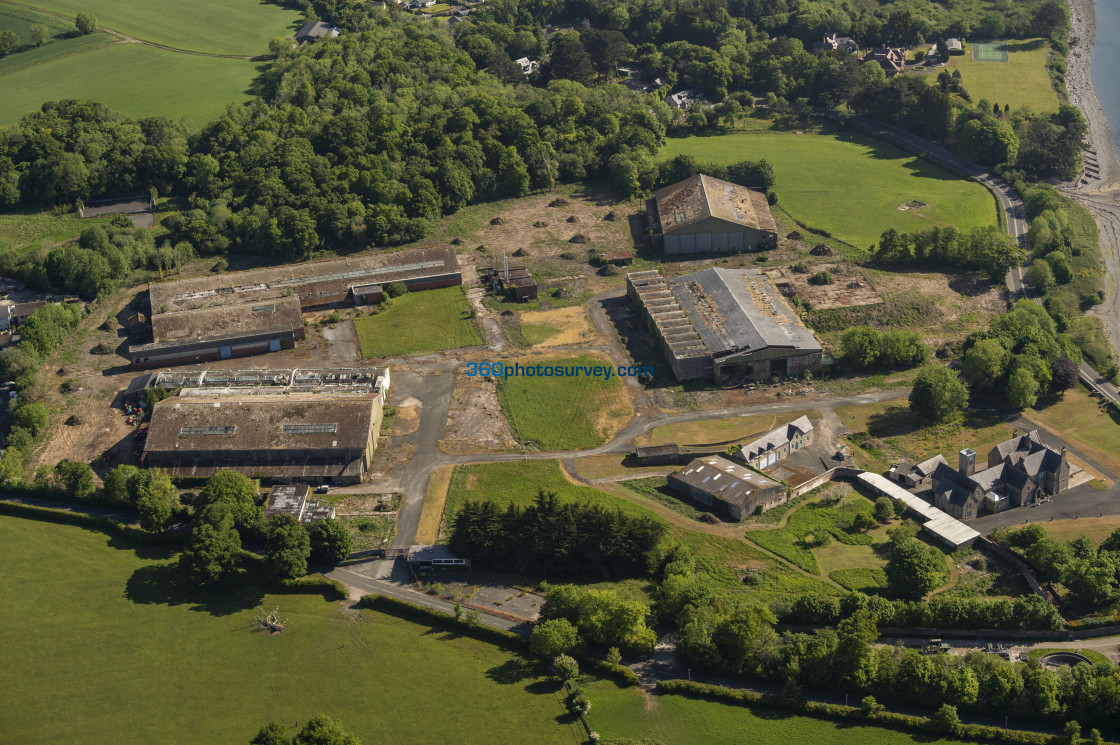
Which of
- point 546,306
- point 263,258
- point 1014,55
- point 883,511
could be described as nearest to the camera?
point 883,511

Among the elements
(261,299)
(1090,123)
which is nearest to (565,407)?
(261,299)

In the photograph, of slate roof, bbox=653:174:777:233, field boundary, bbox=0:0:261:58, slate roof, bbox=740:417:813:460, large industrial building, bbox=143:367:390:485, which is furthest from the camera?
field boundary, bbox=0:0:261:58

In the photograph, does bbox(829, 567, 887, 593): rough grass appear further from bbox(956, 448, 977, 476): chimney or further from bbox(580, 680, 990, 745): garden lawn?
bbox(956, 448, 977, 476): chimney

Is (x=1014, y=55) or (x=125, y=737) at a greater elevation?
(x=1014, y=55)

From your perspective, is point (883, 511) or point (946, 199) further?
point (946, 199)

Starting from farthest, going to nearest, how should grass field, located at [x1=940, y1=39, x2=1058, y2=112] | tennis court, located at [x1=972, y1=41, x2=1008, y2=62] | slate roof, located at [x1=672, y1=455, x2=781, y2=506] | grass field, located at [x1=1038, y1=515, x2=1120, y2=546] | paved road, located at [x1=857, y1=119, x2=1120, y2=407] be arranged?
tennis court, located at [x1=972, y1=41, x2=1008, y2=62] → grass field, located at [x1=940, y1=39, x2=1058, y2=112] → paved road, located at [x1=857, y1=119, x2=1120, y2=407] → slate roof, located at [x1=672, y1=455, x2=781, y2=506] → grass field, located at [x1=1038, y1=515, x2=1120, y2=546]

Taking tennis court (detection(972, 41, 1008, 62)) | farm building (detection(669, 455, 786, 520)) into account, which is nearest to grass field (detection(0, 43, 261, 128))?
farm building (detection(669, 455, 786, 520))

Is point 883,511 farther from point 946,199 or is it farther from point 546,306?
point 946,199

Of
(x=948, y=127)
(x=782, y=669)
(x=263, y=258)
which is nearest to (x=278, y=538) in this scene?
(x=782, y=669)

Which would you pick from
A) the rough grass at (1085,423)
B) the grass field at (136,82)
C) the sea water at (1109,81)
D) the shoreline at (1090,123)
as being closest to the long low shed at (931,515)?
the rough grass at (1085,423)
